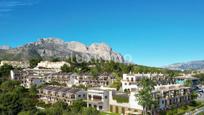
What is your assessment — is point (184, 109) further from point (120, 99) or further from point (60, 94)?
point (60, 94)

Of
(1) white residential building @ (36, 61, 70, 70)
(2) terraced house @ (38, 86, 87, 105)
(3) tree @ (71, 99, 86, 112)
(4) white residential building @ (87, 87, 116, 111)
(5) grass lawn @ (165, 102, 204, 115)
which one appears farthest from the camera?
(1) white residential building @ (36, 61, 70, 70)

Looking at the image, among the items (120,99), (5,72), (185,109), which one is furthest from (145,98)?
(5,72)

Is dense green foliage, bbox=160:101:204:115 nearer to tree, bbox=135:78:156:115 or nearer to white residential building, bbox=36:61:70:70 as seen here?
tree, bbox=135:78:156:115

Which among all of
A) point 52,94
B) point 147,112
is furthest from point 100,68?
point 147,112

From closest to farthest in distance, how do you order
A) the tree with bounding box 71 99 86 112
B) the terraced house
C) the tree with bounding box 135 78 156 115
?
the tree with bounding box 135 78 156 115, the tree with bounding box 71 99 86 112, the terraced house

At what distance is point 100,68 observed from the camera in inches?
4968

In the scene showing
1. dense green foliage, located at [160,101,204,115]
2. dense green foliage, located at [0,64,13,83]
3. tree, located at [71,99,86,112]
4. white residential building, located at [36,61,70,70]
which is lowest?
dense green foliage, located at [160,101,204,115]

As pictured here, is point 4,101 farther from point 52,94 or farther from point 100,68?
point 100,68

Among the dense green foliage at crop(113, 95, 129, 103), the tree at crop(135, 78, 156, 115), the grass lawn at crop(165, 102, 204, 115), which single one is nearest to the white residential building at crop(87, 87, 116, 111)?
the dense green foliage at crop(113, 95, 129, 103)

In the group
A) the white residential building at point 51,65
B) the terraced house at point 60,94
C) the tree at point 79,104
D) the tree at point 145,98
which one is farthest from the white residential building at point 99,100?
the white residential building at point 51,65

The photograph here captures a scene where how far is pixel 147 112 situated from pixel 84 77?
45.3 m

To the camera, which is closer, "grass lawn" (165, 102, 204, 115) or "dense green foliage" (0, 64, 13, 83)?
"grass lawn" (165, 102, 204, 115)

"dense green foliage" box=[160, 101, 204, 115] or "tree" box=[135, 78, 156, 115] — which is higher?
"tree" box=[135, 78, 156, 115]

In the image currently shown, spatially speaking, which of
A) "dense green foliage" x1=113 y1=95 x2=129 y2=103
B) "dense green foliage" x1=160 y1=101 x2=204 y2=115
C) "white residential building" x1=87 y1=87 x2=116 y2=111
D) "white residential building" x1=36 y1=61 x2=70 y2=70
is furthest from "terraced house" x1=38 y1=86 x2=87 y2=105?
"white residential building" x1=36 y1=61 x2=70 y2=70
